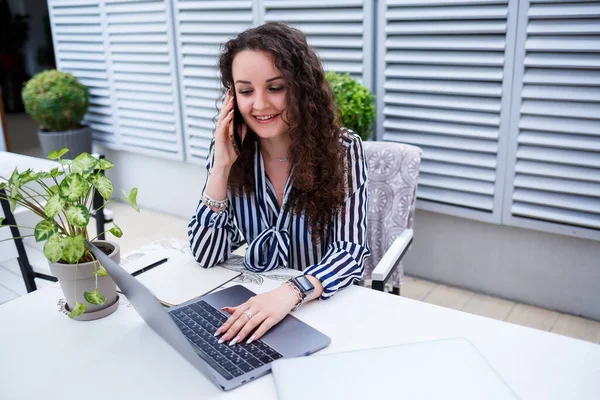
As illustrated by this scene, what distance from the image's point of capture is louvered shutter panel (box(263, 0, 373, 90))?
293cm

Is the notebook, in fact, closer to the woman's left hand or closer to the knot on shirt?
the knot on shirt

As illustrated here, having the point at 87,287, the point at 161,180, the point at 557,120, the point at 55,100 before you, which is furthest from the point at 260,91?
A: the point at 55,100

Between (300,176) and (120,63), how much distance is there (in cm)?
337

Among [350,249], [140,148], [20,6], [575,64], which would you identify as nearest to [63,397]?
[350,249]

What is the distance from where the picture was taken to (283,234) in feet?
5.54

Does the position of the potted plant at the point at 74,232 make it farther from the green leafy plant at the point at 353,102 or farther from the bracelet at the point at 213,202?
the green leafy plant at the point at 353,102

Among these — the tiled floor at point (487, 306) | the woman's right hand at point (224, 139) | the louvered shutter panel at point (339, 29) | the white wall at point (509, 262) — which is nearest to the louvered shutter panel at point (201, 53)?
the louvered shutter panel at point (339, 29)

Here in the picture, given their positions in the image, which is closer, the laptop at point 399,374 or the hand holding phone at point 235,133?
the laptop at point 399,374

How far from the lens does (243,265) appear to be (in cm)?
155

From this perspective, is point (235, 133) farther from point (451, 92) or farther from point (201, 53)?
point (201, 53)

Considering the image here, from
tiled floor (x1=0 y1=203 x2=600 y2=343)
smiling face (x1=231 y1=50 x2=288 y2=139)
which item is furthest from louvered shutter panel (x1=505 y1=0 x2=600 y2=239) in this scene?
smiling face (x1=231 y1=50 x2=288 y2=139)

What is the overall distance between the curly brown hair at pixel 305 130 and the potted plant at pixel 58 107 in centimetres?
317

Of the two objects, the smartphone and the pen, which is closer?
the pen

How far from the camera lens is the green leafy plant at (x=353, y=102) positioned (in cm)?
274
